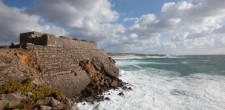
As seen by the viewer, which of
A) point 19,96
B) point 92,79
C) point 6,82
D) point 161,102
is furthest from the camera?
point 92,79

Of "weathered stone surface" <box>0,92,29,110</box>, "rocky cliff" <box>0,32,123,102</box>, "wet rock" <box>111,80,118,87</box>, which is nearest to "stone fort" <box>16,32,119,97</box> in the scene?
"rocky cliff" <box>0,32,123,102</box>

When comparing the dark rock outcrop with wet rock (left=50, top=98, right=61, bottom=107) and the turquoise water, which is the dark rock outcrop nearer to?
wet rock (left=50, top=98, right=61, bottom=107)

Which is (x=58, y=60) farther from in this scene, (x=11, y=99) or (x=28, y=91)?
(x=11, y=99)

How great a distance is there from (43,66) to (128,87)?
31.2ft

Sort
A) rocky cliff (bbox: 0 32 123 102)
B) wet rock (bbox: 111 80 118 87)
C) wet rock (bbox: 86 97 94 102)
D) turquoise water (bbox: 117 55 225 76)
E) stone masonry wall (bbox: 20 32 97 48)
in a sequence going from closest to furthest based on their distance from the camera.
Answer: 1. rocky cliff (bbox: 0 32 123 102)
2. wet rock (bbox: 86 97 94 102)
3. stone masonry wall (bbox: 20 32 97 48)
4. wet rock (bbox: 111 80 118 87)
5. turquoise water (bbox: 117 55 225 76)

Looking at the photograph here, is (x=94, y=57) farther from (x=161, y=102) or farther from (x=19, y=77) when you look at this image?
(x=19, y=77)

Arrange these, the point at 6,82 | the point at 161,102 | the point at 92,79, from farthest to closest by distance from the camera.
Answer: the point at 92,79
the point at 161,102
the point at 6,82

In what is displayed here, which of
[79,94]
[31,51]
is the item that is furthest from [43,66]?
[79,94]

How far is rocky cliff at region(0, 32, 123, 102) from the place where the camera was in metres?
13.2

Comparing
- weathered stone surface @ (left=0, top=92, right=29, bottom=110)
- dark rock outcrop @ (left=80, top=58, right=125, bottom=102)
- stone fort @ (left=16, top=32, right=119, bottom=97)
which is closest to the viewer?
weathered stone surface @ (left=0, top=92, right=29, bottom=110)

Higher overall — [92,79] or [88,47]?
[88,47]

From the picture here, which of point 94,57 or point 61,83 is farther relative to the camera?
point 94,57

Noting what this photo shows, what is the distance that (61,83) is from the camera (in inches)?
655

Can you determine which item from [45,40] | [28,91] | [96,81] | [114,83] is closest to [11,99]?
[28,91]
